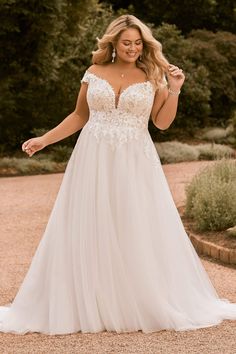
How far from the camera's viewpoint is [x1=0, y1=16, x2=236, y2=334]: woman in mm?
4891

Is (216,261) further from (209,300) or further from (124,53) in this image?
(124,53)

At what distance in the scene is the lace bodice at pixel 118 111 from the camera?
4.94m

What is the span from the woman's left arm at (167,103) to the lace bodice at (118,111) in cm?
6

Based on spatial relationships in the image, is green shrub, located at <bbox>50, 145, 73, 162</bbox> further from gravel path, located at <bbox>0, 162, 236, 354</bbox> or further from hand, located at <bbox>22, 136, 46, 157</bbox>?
hand, located at <bbox>22, 136, 46, 157</bbox>

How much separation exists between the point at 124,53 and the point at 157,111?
0.41 m

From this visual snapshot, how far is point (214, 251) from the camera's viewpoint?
7332 mm

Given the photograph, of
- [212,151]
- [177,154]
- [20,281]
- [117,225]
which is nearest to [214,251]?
[20,281]

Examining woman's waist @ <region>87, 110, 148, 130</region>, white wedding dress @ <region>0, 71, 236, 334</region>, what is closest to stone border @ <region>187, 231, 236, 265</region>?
white wedding dress @ <region>0, 71, 236, 334</region>

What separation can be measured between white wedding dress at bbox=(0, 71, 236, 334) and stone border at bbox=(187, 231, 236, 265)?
1.98 metres

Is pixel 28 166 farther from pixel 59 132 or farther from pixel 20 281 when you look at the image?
pixel 59 132

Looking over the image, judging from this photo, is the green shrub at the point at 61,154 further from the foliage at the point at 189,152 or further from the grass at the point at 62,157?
the foliage at the point at 189,152

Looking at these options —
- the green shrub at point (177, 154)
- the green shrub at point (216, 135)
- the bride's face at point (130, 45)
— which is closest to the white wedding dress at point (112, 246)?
the bride's face at point (130, 45)

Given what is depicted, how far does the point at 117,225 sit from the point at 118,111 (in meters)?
0.67

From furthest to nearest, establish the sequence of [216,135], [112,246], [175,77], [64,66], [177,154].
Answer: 1. [216,135]
2. [64,66]
3. [177,154]
4. [112,246]
5. [175,77]
